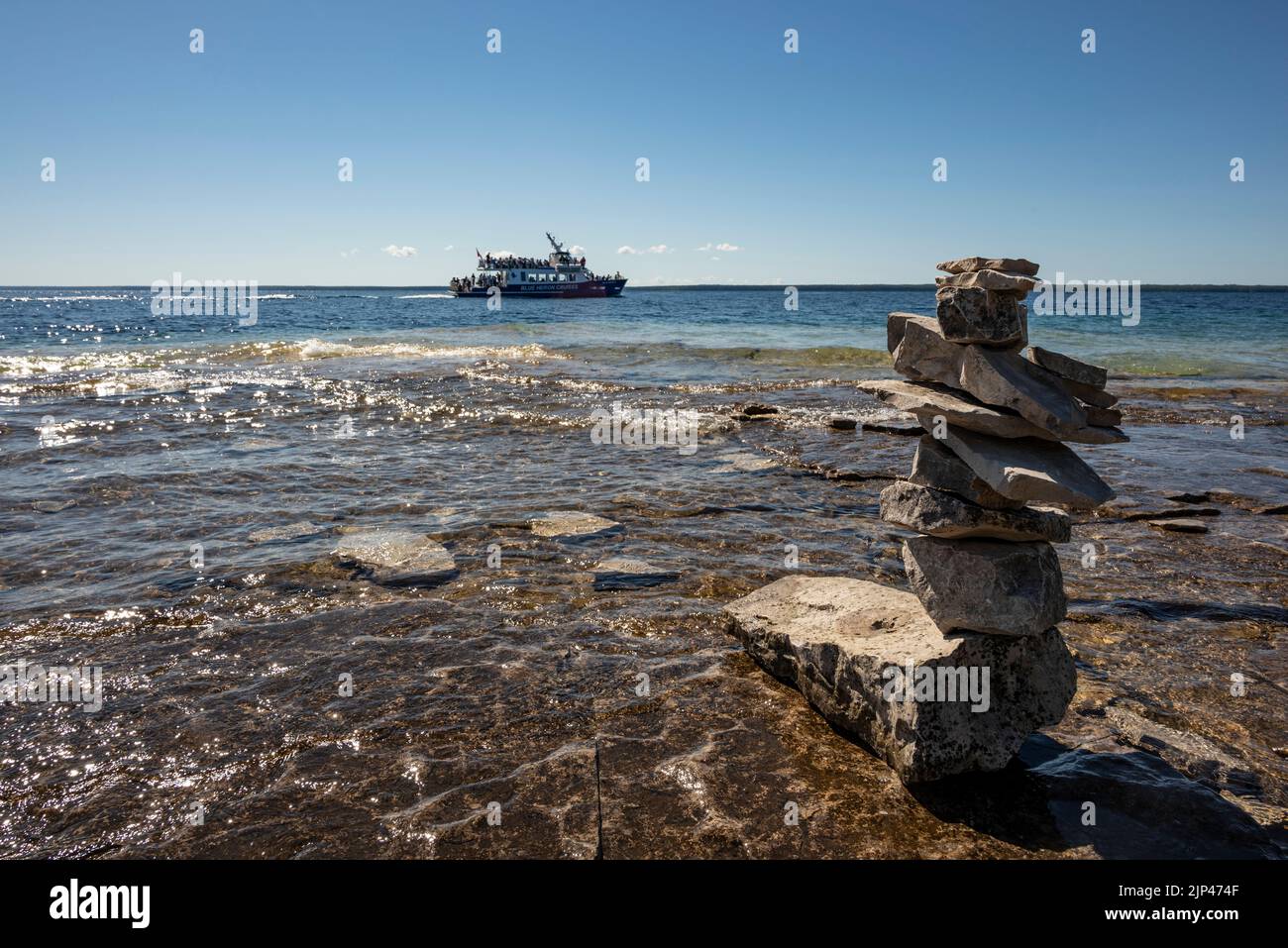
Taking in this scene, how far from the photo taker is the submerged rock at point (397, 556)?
27.6 ft

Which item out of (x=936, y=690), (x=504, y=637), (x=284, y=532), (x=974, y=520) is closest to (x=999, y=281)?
(x=974, y=520)

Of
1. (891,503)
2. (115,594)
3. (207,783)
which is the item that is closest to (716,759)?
(891,503)

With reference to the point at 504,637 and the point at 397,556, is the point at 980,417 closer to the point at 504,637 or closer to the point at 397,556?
the point at 504,637

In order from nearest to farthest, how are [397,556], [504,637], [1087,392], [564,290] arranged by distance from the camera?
1. [1087,392]
2. [504,637]
3. [397,556]
4. [564,290]

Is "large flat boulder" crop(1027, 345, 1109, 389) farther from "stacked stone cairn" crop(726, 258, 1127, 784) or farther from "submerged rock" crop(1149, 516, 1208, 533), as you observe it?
"submerged rock" crop(1149, 516, 1208, 533)

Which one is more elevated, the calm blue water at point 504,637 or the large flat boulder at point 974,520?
the large flat boulder at point 974,520

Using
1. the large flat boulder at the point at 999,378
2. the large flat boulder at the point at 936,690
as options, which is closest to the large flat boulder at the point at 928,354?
the large flat boulder at the point at 999,378

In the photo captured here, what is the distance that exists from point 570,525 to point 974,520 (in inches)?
250

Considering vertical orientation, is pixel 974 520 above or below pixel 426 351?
below

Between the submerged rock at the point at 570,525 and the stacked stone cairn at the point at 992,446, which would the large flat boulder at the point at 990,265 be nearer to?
the stacked stone cairn at the point at 992,446

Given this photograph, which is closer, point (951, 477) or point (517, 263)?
point (951, 477)

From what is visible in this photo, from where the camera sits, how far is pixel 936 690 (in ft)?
15.6

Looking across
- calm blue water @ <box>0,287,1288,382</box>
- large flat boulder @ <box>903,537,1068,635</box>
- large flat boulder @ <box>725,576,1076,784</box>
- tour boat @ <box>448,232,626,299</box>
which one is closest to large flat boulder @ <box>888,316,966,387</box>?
large flat boulder @ <box>903,537,1068,635</box>
